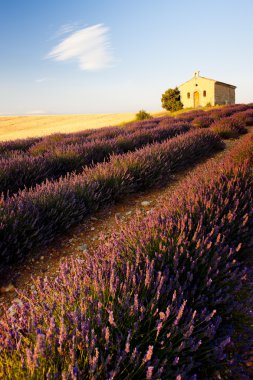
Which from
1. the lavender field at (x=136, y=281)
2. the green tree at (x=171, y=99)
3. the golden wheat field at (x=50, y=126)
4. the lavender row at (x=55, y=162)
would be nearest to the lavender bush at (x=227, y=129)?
the lavender row at (x=55, y=162)

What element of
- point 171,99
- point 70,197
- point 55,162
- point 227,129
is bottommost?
point 70,197

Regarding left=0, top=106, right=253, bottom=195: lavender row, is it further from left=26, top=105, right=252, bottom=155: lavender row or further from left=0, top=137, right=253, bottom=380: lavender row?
left=0, top=137, right=253, bottom=380: lavender row

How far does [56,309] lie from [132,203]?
2763mm

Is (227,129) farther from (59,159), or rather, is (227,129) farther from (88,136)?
(59,159)

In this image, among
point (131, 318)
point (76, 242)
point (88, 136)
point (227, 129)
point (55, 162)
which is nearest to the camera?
point (131, 318)

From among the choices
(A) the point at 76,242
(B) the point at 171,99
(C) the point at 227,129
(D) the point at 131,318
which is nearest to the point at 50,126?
(B) the point at 171,99

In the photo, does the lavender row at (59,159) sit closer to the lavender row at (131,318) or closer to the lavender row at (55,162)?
the lavender row at (55,162)

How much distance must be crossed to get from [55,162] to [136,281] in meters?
4.11

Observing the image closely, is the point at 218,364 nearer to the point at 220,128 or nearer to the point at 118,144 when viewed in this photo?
the point at 118,144

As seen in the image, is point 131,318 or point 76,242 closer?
point 131,318

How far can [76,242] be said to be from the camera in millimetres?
3053

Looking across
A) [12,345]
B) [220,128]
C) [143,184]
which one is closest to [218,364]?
[12,345]

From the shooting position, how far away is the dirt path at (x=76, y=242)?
2443 millimetres

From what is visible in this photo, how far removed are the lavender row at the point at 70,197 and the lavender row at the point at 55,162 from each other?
0.47 metres
